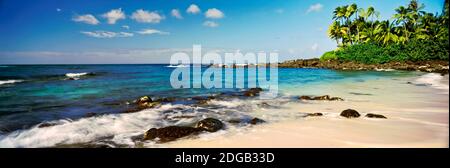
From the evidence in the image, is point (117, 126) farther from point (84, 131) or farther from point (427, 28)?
point (427, 28)

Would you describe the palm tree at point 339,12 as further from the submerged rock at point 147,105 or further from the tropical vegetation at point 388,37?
the submerged rock at point 147,105

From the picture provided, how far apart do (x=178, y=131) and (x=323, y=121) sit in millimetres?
3407

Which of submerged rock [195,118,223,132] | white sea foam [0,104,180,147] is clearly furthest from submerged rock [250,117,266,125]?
white sea foam [0,104,180,147]

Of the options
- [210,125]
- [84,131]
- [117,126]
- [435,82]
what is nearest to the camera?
[210,125]

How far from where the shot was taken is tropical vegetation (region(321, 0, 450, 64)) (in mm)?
37188

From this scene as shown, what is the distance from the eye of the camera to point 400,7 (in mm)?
40000

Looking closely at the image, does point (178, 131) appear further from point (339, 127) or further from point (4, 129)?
point (4, 129)

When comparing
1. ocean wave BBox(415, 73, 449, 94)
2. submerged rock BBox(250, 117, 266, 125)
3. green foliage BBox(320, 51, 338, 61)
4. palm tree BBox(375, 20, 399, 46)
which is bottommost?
submerged rock BBox(250, 117, 266, 125)

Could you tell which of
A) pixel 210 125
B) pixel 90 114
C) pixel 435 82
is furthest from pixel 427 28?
pixel 90 114

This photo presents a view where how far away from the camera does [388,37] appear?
4178cm

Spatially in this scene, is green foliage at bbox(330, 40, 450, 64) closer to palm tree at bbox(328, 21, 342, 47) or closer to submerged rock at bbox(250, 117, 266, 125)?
palm tree at bbox(328, 21, 342, 47)

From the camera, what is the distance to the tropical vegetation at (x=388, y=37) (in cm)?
3719
